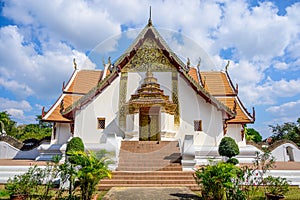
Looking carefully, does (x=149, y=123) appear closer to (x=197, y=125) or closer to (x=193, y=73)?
(x=197, y=125)

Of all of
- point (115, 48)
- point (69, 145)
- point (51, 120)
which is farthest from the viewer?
point (51, 120)

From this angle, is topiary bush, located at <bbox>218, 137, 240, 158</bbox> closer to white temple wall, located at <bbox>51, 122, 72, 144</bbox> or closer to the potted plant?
the potted plant

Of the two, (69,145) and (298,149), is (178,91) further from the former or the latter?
(298,149)

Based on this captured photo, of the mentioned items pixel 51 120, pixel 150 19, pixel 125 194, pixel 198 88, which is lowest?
pixel 125 194

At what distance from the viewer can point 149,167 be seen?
25.7ft

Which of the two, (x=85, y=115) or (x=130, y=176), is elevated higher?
Answer: (x=85, y=115)

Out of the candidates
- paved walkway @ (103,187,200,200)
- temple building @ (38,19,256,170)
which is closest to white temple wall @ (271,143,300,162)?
temple building @ (38,19,256,170)

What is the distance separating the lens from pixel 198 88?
421 inches

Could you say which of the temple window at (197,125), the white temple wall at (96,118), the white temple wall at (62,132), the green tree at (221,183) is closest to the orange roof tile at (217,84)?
the temple window at (197,125)

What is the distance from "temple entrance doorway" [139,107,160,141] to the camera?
10844 millimetres

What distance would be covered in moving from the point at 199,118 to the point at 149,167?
13.4ft

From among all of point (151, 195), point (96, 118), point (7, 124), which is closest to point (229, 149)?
point (151, 195)

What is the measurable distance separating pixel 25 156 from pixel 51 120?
3417 millimetres

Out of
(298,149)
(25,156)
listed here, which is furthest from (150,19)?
(298,149)
